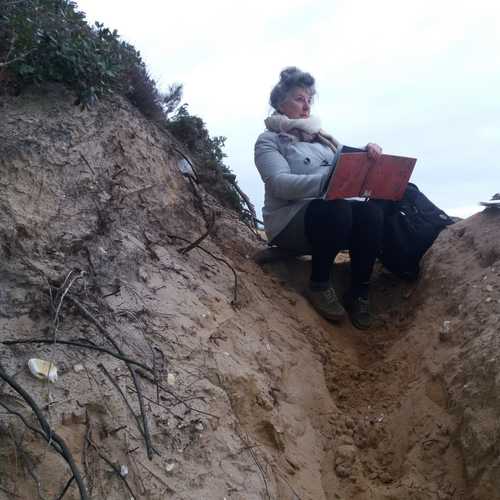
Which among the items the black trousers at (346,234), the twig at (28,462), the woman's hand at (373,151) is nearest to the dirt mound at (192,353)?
the twig at (28,462)

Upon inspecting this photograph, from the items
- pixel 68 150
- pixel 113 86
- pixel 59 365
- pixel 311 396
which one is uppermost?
pixel 113 86

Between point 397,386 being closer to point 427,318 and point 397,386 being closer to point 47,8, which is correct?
point 427,318

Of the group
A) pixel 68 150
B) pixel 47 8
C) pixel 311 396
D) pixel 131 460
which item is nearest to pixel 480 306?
pixel 311 396

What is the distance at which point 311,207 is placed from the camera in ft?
13.1

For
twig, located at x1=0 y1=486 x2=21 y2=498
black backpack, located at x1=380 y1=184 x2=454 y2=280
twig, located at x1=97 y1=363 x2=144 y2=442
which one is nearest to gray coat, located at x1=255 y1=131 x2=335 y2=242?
black backpack, located at x1=380 y1=184 x2=454 y2=280

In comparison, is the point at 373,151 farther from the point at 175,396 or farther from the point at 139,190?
the point at 175,396

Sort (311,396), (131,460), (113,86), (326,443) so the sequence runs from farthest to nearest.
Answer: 1. (113,86)
2. (311,396)
3. (326,443)
4. (131,460)

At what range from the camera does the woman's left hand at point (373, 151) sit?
3.84m

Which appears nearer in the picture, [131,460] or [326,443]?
[131,460]

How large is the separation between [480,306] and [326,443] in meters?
1.08

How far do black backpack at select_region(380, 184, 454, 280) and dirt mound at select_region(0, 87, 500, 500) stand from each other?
12cm

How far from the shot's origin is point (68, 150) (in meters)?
3.56

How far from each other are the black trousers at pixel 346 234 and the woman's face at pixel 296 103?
0.73m

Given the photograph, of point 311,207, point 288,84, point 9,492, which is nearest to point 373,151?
point 311,207
